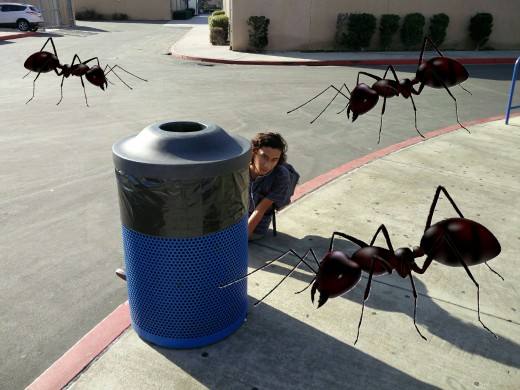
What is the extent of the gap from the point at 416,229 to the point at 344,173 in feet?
6.04

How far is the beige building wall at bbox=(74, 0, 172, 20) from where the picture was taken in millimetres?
47156

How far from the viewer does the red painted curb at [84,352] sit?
2959 millimetres

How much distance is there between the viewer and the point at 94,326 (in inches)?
143

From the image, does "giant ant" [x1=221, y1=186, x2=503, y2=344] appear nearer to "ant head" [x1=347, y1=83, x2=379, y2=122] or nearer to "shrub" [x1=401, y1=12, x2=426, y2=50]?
"ant head" [x1=347, y1=83, x2=379, y2=122]

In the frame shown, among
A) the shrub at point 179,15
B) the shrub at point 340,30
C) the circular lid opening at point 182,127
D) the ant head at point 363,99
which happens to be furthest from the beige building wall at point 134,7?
the ant head at point 363,99

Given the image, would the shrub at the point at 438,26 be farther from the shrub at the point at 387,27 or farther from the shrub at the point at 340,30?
the shrub at the point at 340,30

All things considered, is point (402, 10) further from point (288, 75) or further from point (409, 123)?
point (409, 123)

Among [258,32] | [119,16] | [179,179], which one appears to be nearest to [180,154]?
[179,179]

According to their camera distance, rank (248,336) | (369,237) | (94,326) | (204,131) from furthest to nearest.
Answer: (369,237)
(94,326)
(248,336)
(204,131)

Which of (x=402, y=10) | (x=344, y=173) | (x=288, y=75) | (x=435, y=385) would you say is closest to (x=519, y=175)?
(x=344, y=173)

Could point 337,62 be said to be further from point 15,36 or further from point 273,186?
point 15,36

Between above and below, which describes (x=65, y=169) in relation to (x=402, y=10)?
below

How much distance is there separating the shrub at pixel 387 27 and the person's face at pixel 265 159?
20105 millimetres

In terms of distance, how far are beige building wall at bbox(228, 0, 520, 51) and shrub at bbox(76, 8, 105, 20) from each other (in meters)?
29.6
